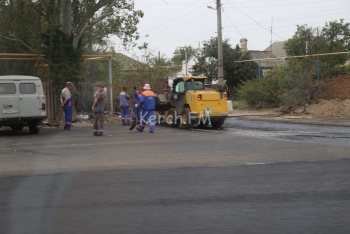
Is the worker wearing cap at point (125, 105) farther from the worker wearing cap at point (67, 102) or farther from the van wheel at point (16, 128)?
the van wheel at point (16, 128)

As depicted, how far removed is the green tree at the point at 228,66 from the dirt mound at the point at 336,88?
39.7 feet

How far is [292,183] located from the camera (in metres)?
7.66

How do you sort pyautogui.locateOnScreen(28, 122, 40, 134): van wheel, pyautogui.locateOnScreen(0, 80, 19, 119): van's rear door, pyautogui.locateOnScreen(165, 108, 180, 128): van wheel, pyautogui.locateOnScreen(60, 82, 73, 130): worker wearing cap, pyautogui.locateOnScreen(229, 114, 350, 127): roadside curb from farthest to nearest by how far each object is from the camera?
pyautogui.locateOnScreen(229, 114, 350, 127): roadside curb, pyautogui.locateOnScreen(165, 108, 180, 128): van wheel, pyautogui.locateOnScreen(60, 82, 73, 130): worker wearing cap, pyautogui.locateOnScreen(28, 122, 40, 134): van wheel, pyautogui.locateOnScreen(0, 80, 19, 119): van's rear door

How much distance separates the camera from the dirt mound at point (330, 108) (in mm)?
22850

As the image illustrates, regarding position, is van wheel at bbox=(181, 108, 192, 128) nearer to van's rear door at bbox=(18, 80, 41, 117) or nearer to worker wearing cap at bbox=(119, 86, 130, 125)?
worker wearing cap at bbox=(119, 86, 130, 125)

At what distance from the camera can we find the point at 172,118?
19.8 m

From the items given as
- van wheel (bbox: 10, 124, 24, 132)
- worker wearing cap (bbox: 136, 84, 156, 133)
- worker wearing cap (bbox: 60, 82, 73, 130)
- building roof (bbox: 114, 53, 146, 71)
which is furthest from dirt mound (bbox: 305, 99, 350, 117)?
van wheel (bbox: 10, 124, 24, 132)

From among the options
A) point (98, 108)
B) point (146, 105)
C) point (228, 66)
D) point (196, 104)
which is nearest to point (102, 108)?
point (98, 108)

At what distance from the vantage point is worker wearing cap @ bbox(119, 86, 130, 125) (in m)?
20.0

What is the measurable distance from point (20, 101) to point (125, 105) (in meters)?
5.26

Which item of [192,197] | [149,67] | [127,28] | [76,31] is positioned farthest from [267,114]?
[192,197]

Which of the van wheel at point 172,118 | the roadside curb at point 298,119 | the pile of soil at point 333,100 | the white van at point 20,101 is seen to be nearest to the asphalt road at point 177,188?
the white van at point 20,101

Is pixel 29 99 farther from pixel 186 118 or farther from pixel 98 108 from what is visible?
pixel 186 118

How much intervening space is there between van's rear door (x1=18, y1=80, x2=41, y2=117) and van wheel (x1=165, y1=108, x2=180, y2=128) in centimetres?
587
